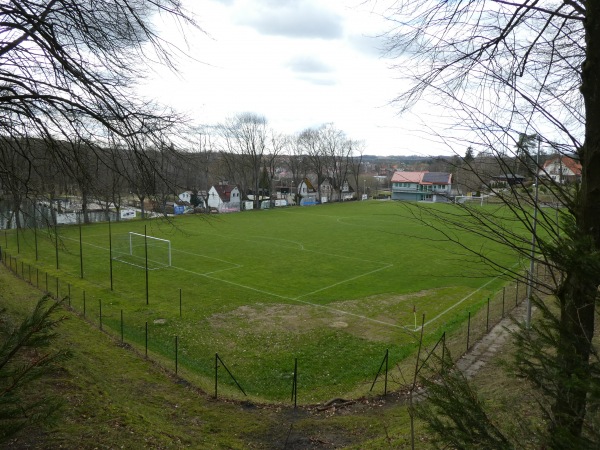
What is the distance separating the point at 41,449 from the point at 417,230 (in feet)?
143

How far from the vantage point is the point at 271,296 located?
22531 mm

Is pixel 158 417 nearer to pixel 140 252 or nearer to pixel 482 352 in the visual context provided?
pixel 482 352

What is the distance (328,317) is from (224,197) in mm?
61442

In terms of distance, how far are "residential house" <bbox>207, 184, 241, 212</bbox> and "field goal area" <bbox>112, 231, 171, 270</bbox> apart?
37.6 m

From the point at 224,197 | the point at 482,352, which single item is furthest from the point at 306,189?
the point at 482,352

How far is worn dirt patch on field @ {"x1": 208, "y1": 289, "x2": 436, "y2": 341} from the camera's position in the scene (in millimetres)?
17656

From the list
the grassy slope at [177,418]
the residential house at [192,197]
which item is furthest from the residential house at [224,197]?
the grassy slope at [177,418]

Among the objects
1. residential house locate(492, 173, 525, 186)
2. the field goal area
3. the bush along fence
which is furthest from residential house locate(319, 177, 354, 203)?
residential house locate(492, 173, 525, 186)

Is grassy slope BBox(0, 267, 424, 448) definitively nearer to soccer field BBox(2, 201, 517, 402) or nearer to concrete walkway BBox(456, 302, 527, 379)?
soccer field BBox(2, 201, 517, 402)

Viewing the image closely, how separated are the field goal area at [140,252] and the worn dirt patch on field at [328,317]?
37.8ft

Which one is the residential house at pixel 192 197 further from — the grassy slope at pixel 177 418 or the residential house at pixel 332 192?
the residential house at pixel 332 192

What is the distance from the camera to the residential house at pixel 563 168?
4020mm

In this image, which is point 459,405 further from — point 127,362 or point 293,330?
point 293,330

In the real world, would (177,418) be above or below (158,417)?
below
